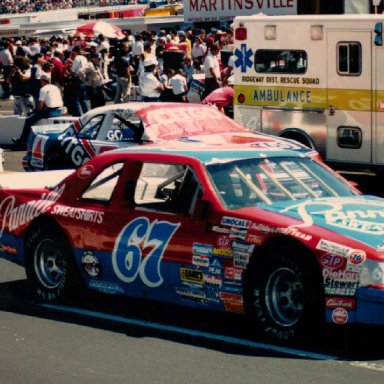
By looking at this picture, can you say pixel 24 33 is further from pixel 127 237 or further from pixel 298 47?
pixel 127 237

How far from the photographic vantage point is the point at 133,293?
916 centimetres

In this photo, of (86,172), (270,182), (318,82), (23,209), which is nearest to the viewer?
(270,182)

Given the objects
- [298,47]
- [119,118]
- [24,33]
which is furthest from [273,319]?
[24,33]

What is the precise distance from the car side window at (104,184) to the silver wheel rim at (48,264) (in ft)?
1.82

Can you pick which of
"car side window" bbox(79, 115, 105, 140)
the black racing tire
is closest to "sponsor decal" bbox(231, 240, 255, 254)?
"car side window" bbox(79, 115, 105, 140)

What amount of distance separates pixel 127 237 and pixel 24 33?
50.4 m

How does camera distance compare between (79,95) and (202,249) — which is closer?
(202,249)

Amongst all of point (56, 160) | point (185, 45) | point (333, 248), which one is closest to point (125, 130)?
point (56, 160)

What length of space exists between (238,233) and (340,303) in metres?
0.95

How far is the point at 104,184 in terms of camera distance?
959 centimetres

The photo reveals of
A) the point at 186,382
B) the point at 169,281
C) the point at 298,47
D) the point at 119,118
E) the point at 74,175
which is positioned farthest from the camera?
the point at 298,47

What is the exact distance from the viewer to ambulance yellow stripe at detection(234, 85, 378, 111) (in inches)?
672

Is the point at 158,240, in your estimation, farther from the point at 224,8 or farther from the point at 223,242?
the point at 224,8

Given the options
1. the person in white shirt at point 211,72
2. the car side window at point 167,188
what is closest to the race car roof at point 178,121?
the car side window at point 167,188
